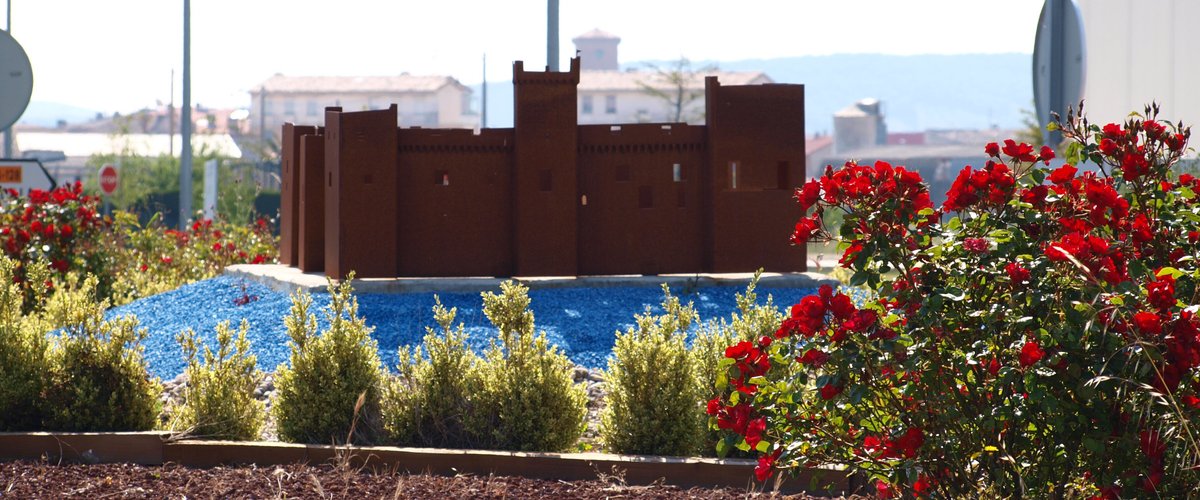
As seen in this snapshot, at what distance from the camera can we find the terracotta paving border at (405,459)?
16.8 feet

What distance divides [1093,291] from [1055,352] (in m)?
0.18

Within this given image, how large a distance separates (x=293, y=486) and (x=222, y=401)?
3.22 ft

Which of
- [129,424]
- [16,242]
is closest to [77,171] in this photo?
[16,242]

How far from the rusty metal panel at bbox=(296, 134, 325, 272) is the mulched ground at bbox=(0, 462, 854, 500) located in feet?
18.9

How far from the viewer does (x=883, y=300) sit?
3.82 metres

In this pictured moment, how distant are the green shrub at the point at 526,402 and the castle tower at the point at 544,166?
14.4ft

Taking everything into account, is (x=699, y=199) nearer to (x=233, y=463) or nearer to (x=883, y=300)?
(x=233, y=463)

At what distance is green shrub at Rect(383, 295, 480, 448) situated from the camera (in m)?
5.70

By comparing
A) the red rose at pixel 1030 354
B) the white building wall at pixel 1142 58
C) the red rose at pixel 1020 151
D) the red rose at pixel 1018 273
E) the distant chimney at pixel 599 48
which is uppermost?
the distant chimney at pixel 599 48

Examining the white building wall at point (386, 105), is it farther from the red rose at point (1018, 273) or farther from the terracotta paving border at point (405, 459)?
the red rose at point (1018, 273)

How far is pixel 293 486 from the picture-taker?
4.97m

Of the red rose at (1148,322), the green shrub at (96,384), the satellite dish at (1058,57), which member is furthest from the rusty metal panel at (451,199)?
the red rose at (1148,322)

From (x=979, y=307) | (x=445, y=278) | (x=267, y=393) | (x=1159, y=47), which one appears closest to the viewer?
(x=979, y=307)

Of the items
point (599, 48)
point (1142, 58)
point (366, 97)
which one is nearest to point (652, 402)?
point (1142, 58)
